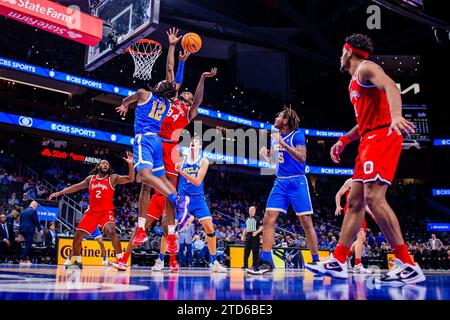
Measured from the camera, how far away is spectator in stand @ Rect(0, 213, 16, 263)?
42.1 ft

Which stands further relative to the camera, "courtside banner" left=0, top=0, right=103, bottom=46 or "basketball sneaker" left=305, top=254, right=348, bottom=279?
"courtside banner" left=0, top=0, right=103, bottom=46

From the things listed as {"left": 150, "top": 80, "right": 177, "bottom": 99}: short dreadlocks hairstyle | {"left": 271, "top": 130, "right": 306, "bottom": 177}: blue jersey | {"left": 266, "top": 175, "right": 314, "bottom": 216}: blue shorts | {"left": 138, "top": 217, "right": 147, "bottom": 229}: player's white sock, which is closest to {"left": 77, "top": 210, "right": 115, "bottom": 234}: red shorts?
{"left": 138, "top": 217, "right": 147, "bottom": 229}: player's white sock

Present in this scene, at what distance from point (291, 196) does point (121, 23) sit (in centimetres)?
852

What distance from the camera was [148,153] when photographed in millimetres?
6121

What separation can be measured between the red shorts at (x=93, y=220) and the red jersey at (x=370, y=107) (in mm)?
5210

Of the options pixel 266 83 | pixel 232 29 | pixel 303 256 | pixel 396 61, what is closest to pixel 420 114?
pixel 396 61

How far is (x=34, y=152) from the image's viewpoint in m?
26.0

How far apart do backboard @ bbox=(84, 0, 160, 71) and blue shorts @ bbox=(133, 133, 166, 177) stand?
5776 mm

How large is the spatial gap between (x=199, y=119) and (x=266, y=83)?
805cm

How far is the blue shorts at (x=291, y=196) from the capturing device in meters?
6.26

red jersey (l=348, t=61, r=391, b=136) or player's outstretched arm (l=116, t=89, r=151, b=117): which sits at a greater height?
player's outstretched arm (l=116, t=89, r=151, b=117)

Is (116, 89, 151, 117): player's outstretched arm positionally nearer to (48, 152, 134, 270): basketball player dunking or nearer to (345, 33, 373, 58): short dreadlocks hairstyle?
(48, 152, 134, 270): basketball player dunking

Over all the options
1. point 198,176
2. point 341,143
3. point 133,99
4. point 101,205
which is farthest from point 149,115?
point 341,143

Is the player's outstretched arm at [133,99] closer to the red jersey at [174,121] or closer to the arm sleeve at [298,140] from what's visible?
the red jersey at [174,121]
